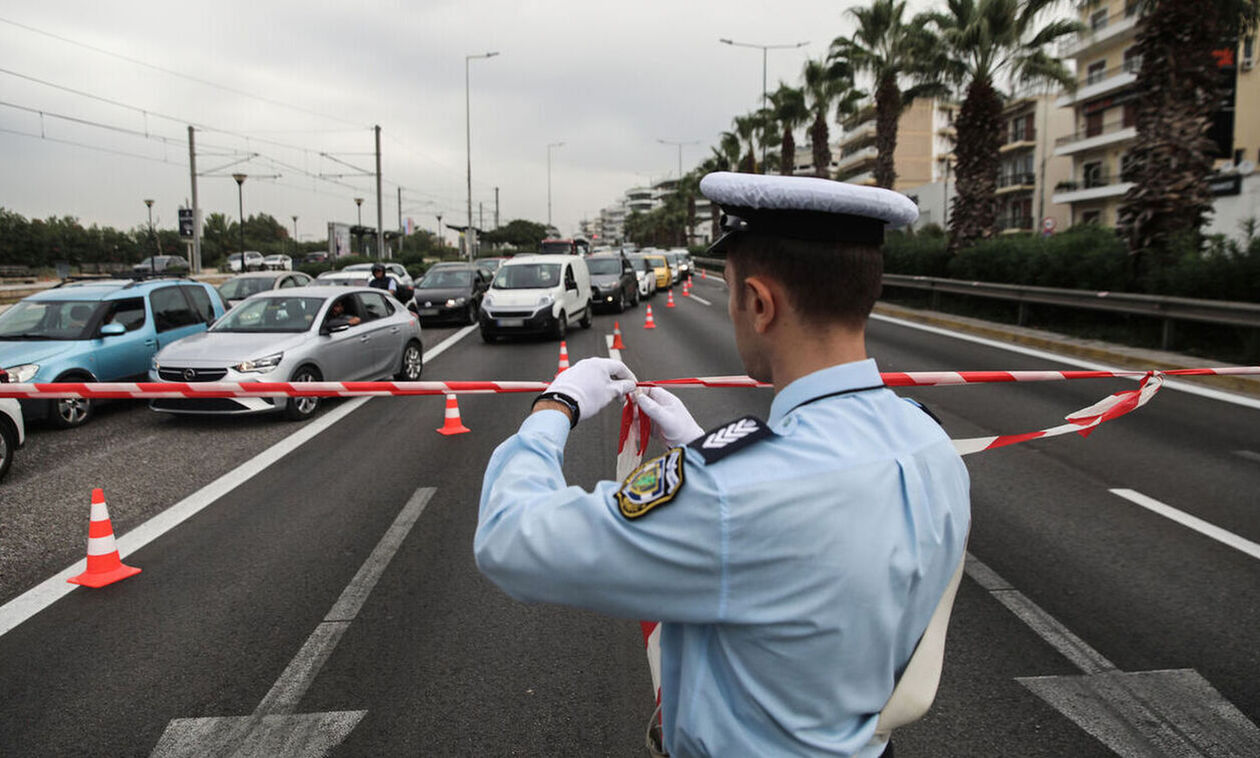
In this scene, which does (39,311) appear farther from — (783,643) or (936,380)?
(783,643)

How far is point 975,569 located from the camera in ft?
16.2

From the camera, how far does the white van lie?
18.2 m

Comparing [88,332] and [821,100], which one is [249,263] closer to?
[821,100]

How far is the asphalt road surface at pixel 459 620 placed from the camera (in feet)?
11.0

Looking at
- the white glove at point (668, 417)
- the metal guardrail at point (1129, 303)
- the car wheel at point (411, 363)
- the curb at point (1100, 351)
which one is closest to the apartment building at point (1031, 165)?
the metal guardrail at point (1129, 303)

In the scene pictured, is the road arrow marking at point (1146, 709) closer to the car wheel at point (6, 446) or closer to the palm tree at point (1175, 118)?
the car wheel at point (6, 446)

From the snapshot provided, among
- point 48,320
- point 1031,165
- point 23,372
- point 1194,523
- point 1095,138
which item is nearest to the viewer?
point 1194,523

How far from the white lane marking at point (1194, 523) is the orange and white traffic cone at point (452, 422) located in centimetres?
611

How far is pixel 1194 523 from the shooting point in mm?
5645

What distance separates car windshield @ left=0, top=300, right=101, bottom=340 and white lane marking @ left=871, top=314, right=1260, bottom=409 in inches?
511

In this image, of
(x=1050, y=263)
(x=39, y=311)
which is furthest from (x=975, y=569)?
(x=1050, y=263)

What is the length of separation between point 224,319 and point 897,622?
11.6 m

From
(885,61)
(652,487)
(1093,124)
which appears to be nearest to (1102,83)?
(1093,124)

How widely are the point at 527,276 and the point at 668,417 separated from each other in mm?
18327
